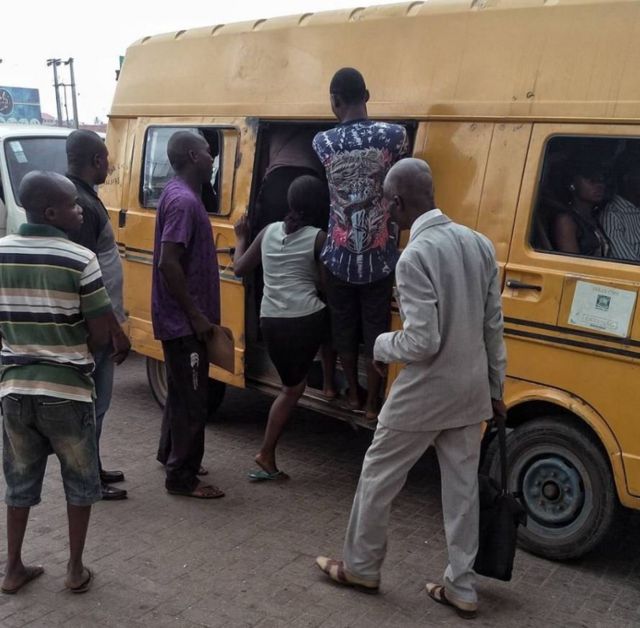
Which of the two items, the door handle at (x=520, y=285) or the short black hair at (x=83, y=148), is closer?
the door handle at (x=520, y=285)

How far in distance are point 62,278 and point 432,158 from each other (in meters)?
2.06

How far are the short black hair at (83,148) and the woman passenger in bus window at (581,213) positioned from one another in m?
2.44

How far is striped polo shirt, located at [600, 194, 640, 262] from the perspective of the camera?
3738 mm

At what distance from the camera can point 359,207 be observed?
174 inches

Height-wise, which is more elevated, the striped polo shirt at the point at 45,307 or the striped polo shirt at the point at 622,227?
the striped polo shirt at the point at 622,227

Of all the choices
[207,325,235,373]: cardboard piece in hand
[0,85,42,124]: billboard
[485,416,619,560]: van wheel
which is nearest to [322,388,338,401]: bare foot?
[207,325,235,373]: cardboard piece in hand

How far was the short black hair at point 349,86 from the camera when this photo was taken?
434cm

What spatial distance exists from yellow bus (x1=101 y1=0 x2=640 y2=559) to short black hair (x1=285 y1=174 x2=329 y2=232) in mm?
407

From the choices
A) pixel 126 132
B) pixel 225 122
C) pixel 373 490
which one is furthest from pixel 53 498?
pixel 126 132

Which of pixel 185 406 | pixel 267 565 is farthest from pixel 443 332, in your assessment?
pixel 185 406

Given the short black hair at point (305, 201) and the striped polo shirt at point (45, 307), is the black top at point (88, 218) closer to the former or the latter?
the striped polo shirt at point (45, 307)

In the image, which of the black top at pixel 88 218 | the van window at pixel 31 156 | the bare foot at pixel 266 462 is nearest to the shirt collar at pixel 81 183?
the black top at pixel 88 218

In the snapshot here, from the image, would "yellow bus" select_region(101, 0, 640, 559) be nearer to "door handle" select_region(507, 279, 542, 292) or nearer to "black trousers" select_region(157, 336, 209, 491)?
"door handle" select_region(507, 279, 542, 292)

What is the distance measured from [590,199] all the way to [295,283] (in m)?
1.73
